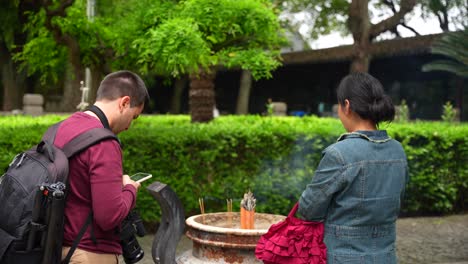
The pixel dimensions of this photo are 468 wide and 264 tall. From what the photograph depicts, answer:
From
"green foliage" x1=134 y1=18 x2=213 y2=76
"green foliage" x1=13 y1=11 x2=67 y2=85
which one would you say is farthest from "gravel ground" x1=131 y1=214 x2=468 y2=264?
"green foliage" x1=13 y1=11 x2=67 y2=85

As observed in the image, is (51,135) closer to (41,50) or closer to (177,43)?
(177,43)

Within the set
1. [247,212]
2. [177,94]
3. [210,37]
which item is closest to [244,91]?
[177,94]

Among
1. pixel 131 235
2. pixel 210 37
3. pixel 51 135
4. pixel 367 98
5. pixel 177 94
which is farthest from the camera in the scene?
pixel 177 94

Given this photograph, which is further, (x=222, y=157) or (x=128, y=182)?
(x=222, y=157)

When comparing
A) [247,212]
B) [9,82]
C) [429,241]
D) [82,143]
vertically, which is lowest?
[429,241]

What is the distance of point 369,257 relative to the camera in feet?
9.95

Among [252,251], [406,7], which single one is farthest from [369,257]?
[406,7]

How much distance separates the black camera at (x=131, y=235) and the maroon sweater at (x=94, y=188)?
4.7 inches

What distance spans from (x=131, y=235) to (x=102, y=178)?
518 mm

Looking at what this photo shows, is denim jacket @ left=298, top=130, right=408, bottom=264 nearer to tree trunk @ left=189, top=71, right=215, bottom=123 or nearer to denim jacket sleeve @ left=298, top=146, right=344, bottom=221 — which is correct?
denim jacket sleeve @ left=298, top=146, right=344, bottom=221

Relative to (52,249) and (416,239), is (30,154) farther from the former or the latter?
(416,239)

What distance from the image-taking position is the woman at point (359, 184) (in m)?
2.96

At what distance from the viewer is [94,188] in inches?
108

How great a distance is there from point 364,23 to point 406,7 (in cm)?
153
